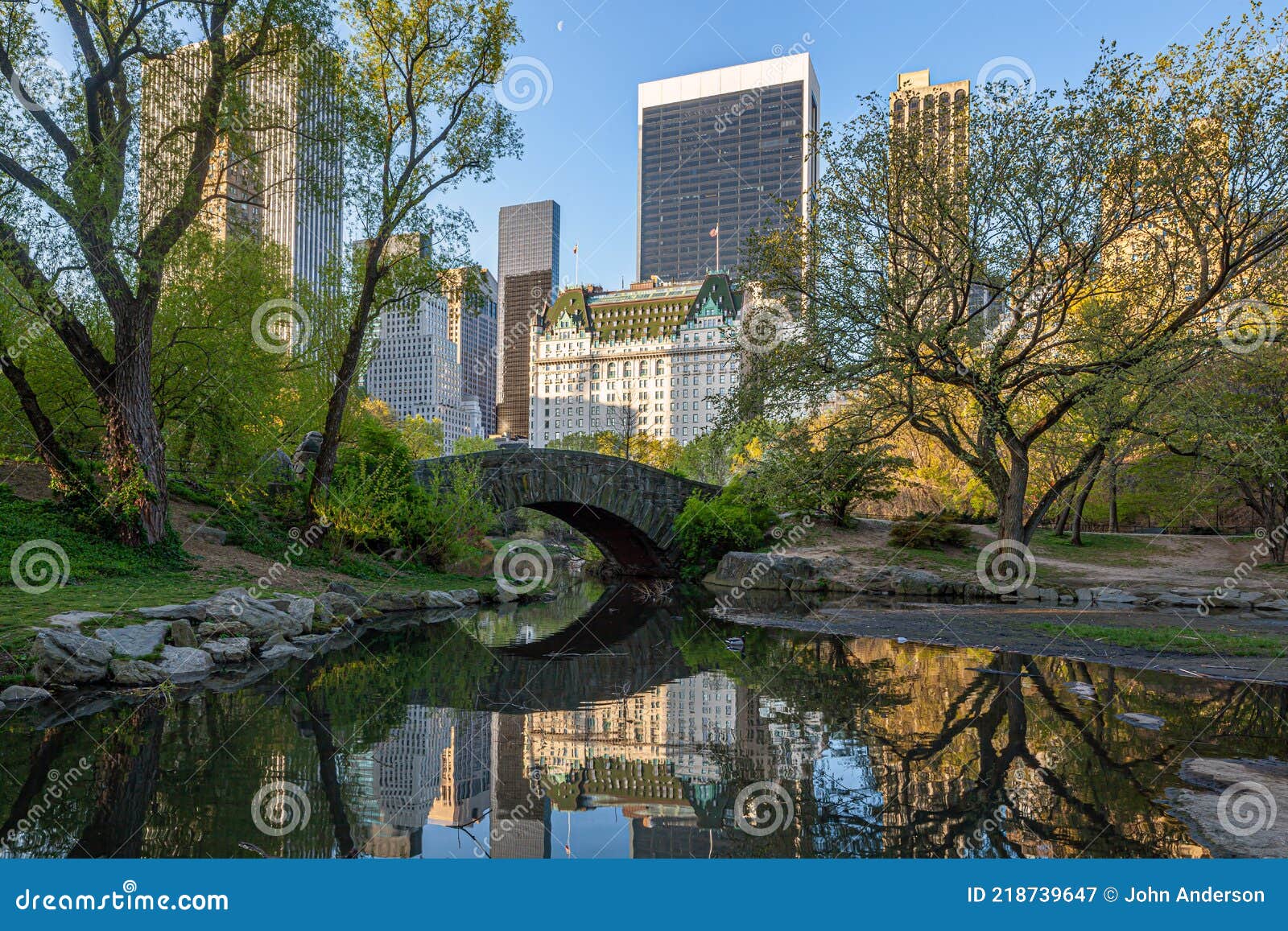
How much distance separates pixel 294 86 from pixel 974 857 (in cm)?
1749

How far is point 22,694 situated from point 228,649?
94.3 inches

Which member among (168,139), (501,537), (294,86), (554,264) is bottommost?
(501,537)

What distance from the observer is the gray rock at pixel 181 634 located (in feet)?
29.9

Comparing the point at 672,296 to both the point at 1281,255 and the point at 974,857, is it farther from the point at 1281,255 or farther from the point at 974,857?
the point at 974,857

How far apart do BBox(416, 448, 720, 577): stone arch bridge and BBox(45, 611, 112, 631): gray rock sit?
11744 mm

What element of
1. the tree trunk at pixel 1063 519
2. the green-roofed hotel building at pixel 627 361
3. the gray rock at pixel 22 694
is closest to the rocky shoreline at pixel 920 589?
the tree trunk at pixel 1063 519

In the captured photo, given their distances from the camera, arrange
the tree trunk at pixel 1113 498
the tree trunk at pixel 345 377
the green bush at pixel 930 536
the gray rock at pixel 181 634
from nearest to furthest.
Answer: the gray rock at pixel 181 634 → the tree trunk at pixel 345 377 → the green bush at pixel 930 536 → the tree trunk at pixel 1113 498

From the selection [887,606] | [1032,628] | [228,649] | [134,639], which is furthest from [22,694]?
[887,606]

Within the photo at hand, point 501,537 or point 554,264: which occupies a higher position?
point 554,264

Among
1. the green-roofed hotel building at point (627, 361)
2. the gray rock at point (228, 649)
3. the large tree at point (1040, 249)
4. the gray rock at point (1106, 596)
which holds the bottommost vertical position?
the gray rock at point (1106, 596)

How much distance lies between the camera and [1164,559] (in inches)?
1020

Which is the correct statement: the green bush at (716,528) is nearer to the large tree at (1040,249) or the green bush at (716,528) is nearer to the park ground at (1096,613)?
the park ground at (1096,613)

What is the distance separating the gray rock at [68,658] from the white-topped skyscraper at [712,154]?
395 feet

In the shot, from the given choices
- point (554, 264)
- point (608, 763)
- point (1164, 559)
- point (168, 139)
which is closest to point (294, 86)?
A: point (168, 139)
